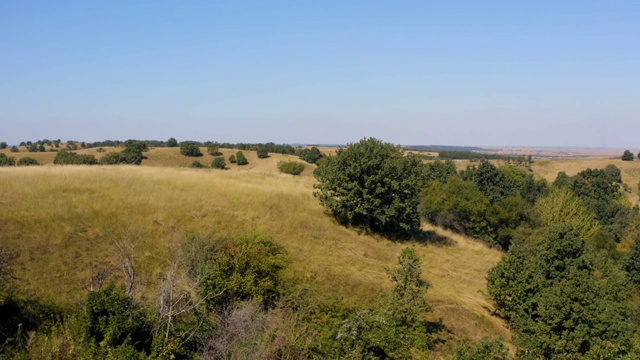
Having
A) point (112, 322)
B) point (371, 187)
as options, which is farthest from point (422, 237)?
point (112, 322)

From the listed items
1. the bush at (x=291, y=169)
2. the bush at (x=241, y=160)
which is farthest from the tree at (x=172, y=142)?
the bush at (x=291, y=169)

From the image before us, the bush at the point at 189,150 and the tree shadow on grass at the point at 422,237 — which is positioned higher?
the bush at the point at 189,150

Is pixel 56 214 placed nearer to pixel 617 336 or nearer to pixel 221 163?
pixel 617 336

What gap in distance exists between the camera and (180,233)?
1819cm

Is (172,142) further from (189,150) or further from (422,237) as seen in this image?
(422,237)

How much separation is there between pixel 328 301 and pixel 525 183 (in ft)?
215

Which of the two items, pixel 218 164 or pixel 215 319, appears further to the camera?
pixel 218 164

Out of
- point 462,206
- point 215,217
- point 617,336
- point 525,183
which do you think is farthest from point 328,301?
point 525,183

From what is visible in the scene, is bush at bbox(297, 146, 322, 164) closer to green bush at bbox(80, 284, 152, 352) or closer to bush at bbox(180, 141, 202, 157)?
bush at bbox(180, 141, 202, 157)

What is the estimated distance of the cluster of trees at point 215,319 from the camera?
8.79 meters

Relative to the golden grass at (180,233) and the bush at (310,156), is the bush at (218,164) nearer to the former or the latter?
the bush at (310,156)

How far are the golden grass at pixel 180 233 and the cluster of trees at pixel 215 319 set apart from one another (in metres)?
1.69

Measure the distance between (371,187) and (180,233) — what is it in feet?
43.2

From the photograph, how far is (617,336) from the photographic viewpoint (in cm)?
1583
